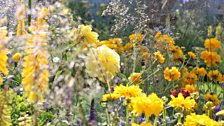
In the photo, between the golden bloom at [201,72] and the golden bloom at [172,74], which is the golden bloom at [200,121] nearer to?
the golden bloom at [172,74]

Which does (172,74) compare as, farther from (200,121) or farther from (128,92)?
(200,121)

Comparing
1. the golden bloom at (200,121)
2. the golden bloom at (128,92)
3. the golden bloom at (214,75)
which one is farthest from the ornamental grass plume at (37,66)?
the golden bloom at (214,75)

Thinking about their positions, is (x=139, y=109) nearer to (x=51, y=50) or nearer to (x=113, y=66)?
(x=113, y=66)

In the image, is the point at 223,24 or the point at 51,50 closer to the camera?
the point at 51,50

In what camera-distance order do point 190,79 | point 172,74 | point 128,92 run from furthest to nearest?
point 190,79 < point 172,74 < point 128,92

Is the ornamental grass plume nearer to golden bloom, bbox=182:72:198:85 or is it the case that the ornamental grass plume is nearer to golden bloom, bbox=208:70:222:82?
golden bloom, bbox=182:72:198:85

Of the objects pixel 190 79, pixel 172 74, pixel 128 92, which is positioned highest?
pixel 128 92

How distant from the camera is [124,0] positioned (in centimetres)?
622

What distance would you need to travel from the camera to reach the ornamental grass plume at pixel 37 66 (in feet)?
5.88

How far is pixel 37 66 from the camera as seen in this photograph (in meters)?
1.98

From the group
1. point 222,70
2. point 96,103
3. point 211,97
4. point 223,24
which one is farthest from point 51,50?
point 223,24

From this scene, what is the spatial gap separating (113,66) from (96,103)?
3.23 ft

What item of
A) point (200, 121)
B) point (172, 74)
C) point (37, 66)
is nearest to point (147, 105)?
point (200, 121)

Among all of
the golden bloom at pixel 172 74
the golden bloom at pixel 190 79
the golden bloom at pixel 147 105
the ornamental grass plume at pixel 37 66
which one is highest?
the ornamental grass plume at pixel 37 66
